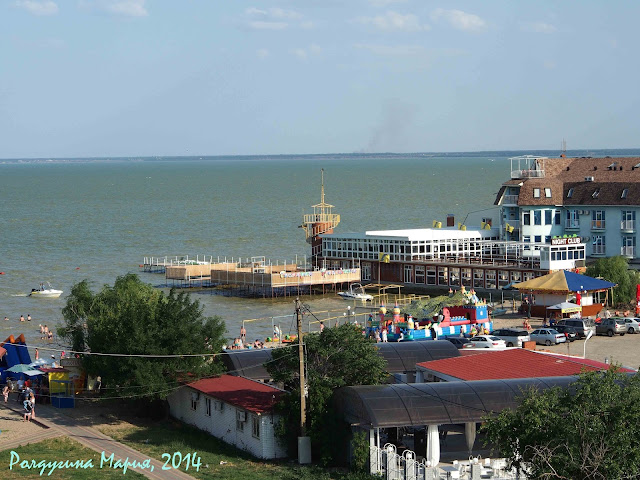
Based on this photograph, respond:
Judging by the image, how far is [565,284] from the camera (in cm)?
5194

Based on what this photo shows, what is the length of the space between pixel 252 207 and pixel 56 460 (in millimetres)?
136679

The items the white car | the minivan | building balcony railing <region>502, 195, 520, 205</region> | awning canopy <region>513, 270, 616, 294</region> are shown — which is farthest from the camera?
building balcony railing <region>502, 195, 520, 205</region>

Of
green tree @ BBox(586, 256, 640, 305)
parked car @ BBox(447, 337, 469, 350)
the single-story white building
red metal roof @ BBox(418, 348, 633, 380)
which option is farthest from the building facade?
the single-story white building

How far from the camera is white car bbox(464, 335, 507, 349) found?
Result: 136 ft

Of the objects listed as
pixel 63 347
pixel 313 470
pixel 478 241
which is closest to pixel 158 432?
pixel 313 470

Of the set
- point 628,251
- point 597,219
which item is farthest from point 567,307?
point 597,219

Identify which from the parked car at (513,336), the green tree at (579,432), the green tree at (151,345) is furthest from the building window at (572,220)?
the green tree at (579,432)

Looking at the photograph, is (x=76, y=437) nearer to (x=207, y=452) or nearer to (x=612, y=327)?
(x=207, y=452)

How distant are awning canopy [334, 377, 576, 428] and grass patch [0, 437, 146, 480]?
17.7 feet

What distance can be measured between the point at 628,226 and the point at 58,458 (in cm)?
4788

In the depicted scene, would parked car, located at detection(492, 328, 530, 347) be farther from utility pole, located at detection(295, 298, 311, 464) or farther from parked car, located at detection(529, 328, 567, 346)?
utility pole, located at detection(295, 298, 311, 464)

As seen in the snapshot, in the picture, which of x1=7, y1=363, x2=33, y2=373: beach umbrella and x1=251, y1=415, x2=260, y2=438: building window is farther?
x1=7, y1=363, x2=33, y2=373: beach umbrella

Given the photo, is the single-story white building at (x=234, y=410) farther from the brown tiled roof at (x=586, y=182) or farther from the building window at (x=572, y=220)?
the building window at (x=572, y=220)

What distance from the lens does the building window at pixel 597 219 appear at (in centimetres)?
6862
